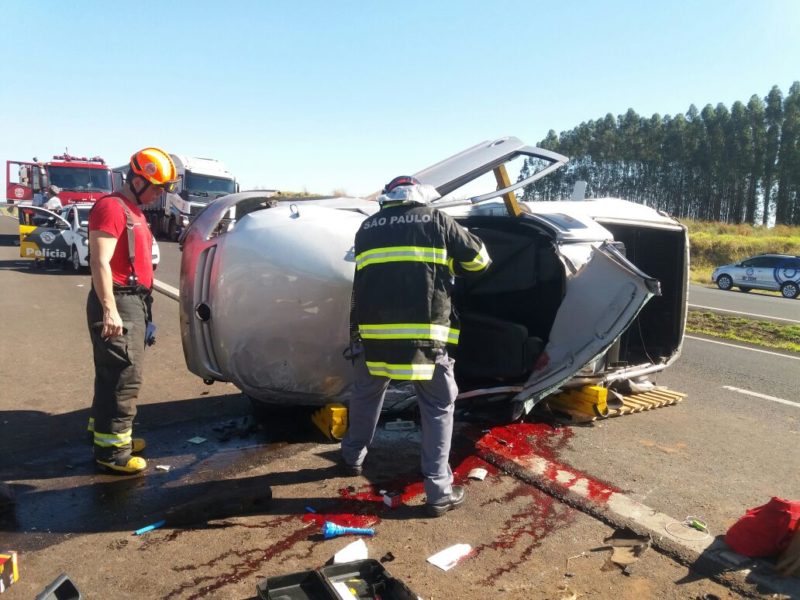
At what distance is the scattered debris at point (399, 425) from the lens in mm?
4621

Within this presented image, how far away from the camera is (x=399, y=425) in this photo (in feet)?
15.3

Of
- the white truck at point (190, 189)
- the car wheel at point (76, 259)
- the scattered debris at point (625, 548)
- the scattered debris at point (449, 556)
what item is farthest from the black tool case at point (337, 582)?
the white truck at point (190, 189)

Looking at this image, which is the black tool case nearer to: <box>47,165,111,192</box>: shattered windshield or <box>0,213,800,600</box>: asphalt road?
<box>0,213,800,600</box>: asphalt road

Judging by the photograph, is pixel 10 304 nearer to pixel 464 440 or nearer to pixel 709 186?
pixel 464 440

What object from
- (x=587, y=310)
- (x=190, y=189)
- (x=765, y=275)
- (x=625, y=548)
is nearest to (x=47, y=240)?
(x=190, y=189)

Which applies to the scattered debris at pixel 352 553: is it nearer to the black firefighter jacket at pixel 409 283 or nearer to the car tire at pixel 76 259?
the black firefighter jacket at pixel 409 283

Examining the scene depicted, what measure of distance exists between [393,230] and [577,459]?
2.14m

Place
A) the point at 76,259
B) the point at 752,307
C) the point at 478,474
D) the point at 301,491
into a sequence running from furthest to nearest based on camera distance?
the point at 752,307
the point at 76,259
the point at 478,474
the point at 301,491

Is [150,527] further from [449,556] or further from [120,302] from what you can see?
[449,556]

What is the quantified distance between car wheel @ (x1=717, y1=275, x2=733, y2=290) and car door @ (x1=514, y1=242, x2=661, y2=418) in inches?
869

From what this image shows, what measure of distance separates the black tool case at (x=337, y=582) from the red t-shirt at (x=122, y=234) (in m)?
2.10

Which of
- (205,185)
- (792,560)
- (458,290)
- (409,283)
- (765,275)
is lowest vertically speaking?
(765,275)

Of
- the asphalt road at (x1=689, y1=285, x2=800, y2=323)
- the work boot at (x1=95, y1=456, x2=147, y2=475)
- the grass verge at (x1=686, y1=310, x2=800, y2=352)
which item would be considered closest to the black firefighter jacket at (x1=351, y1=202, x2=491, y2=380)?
the work boot at (x1=95, y1=456, x2=147, y2=475)

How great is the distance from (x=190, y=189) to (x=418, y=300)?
20.8 m
